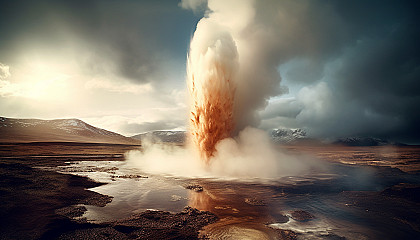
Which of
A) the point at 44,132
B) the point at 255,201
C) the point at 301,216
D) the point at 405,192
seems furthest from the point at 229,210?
the point at 44,132

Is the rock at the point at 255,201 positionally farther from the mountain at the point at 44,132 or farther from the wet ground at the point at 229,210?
the mountain at the point at 44,132

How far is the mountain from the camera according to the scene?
95.2 metres

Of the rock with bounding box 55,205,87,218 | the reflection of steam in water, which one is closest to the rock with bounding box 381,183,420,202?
the reflection of steam in water

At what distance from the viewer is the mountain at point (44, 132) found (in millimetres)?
95200

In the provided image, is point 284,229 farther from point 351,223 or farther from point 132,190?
point 132,190

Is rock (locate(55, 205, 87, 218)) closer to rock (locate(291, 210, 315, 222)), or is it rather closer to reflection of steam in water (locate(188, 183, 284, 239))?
reflection of steam in water (locate(188, 183, 284, 239))

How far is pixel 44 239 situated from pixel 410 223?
14764 millimetres

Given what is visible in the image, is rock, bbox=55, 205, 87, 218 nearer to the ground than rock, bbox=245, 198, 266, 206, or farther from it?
farther from it

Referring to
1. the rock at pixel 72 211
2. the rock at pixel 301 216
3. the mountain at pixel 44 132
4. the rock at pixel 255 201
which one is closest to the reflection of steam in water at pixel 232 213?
the rock at pixel 255 201

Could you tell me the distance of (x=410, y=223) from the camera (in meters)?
8.73

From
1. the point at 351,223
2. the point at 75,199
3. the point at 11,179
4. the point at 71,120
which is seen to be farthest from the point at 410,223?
the point at 71,120

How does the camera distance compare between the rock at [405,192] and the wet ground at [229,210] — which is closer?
the wet ground at [229,210]

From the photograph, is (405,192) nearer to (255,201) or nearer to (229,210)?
(255,201)

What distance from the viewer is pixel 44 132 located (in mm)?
122500
